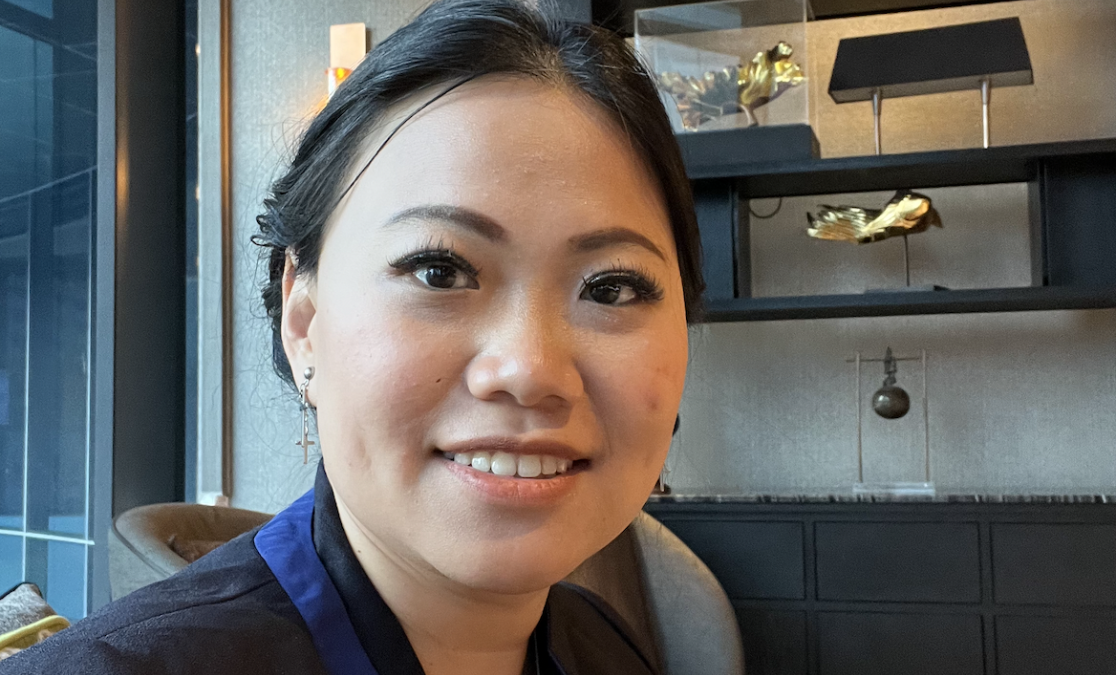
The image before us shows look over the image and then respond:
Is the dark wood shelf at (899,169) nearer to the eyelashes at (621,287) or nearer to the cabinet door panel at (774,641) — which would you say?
the cabinet door panel at (774,641)

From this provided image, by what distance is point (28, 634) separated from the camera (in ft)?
3.53

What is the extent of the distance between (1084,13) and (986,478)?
1.54 meters

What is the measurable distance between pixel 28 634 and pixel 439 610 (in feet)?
1.66

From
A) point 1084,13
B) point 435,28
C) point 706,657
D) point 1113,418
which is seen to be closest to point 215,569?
point 435,28

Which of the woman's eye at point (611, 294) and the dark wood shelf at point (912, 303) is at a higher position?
the dark wood shelf at point (912, 303)

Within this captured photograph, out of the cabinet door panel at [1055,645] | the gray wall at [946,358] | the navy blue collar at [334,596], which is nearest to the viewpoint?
the navy blue collar at [334,596]

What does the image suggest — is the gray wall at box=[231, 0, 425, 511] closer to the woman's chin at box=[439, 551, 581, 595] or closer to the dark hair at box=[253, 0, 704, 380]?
the dark hair at box=[253, 0, 704, 380]

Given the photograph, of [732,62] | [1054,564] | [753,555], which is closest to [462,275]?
[753,555]

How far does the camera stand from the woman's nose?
0.68 m

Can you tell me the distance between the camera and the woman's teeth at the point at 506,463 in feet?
2.30

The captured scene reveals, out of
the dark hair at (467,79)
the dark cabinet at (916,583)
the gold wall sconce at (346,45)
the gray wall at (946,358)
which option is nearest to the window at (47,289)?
the gray wall at (946,358)

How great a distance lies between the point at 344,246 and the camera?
2.57 ft

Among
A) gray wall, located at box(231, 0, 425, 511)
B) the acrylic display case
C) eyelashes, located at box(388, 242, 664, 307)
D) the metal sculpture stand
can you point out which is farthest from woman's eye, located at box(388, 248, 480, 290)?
gray wall, located at box(231, 0, 425, 511)

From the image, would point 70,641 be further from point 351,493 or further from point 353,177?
point 353,177
